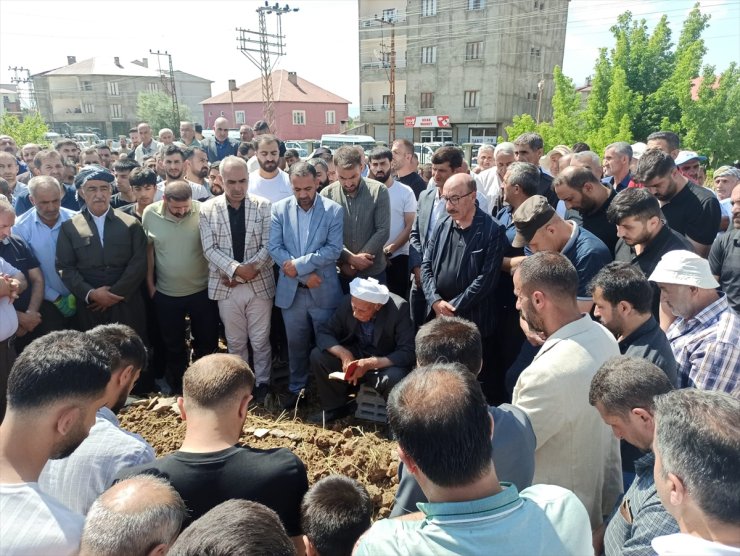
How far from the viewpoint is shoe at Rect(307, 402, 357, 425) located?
4676 mm

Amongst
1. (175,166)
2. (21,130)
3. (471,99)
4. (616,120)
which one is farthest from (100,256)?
(471,99)

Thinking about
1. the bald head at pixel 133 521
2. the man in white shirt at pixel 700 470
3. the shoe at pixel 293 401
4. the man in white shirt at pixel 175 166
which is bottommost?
the shoe at pixel 293 401

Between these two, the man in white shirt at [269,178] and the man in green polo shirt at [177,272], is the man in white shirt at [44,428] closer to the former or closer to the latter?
the man in green polo shirt at [177,272]

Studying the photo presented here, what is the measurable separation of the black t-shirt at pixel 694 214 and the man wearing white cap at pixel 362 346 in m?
2.52

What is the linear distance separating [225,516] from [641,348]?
2197 millimetres

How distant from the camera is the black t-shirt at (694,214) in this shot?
461 cm

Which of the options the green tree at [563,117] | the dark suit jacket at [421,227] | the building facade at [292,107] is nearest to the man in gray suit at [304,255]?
the dark suit jacket at [421,227]

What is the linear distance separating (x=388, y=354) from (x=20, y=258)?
11.6ft

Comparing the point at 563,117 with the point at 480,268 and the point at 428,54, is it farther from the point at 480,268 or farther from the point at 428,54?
the point at 428,54

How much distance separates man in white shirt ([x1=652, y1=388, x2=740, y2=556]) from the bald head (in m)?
1.41

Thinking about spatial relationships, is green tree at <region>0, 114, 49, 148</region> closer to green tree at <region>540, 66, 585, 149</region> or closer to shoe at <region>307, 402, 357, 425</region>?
shoe at <region>307, 402, 357, 425</region>

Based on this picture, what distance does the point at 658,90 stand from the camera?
20.8m

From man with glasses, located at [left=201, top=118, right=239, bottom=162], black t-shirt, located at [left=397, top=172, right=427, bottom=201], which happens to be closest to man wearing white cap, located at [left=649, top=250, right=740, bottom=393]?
black t-shirt, located at [left=397, top=172, right=427, bottom=201]

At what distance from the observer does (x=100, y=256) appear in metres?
4.98
